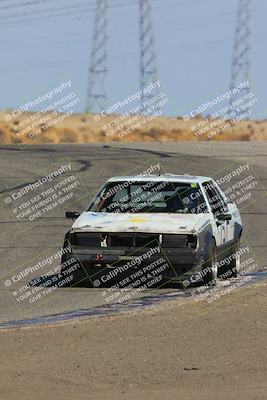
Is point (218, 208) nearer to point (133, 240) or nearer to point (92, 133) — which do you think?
point (133, 240)

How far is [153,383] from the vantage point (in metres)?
9.29

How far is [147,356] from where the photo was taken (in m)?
10.6

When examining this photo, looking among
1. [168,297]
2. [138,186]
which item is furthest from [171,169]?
[168,297]

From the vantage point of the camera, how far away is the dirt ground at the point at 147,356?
900 cm

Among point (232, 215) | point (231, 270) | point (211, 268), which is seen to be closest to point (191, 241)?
point (211, 268)

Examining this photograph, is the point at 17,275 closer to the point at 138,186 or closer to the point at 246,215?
the point at 138,186

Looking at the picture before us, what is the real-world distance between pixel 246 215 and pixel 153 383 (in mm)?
16739

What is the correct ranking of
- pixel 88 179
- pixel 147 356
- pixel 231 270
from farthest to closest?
pixel 88 179
pixel 231 270
pixel 147 356

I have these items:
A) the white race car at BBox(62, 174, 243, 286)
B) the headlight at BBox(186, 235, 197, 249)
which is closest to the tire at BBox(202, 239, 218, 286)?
the white race car at BBox(62, 174, 243, 286)

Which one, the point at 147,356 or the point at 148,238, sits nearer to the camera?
the point at 147,356

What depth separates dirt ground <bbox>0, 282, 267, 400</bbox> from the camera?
29.5 ft

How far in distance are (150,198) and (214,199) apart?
3.40ft

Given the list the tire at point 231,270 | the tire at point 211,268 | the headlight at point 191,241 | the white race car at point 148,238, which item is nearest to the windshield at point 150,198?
the white race car at point 148,238

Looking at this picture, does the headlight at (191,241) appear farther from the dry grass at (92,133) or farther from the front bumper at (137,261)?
the dry grass at (92,133)
